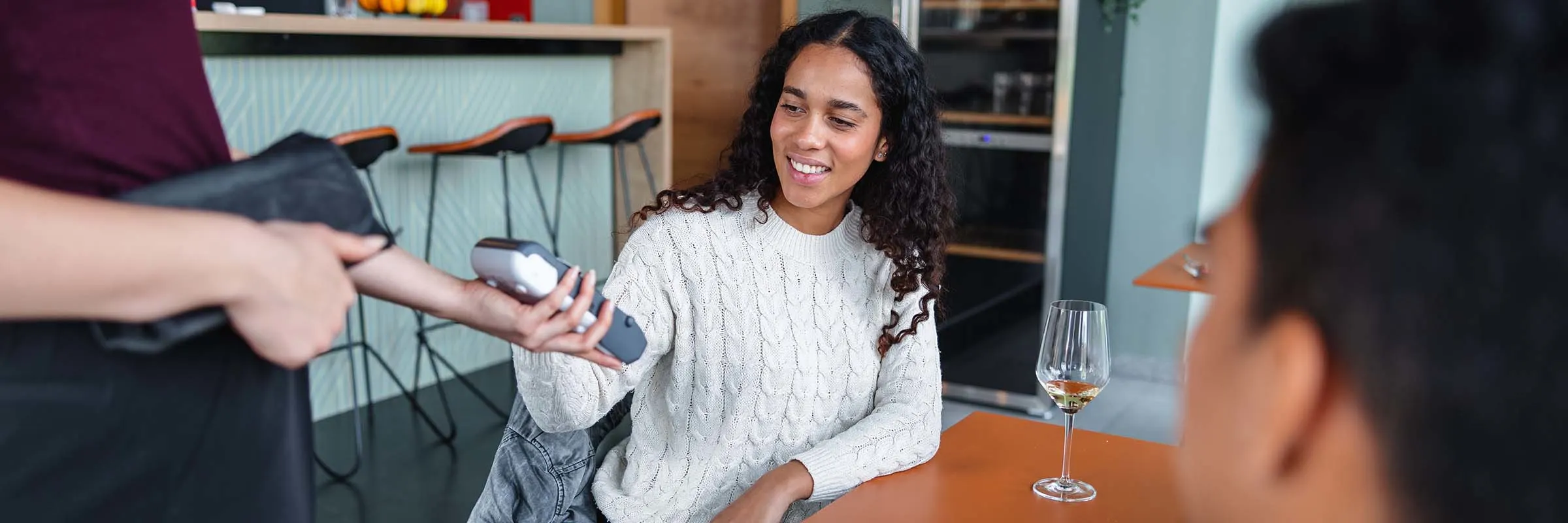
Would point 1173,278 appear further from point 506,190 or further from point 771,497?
point 506,190

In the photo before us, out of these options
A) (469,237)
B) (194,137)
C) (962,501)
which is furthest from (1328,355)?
(469,237)

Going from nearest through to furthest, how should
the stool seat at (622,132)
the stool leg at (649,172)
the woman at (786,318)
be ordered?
the woman at (786,318) < the stool seat at (622,132) < the stool leg at (649,172)

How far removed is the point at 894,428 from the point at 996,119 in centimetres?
286

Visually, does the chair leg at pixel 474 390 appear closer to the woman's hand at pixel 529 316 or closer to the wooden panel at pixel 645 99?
the wooden panel at pixel 645 99

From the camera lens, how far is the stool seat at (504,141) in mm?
3873

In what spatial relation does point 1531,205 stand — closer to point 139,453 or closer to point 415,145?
point 139,453

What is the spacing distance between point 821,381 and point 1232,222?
1.37 meters

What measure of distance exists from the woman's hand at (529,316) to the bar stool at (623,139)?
3.53 m

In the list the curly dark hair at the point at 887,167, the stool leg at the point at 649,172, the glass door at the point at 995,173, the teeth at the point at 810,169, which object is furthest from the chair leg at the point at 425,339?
the teeth at the point at 810,169

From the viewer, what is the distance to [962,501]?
59.0 inches

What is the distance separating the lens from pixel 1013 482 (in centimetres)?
156

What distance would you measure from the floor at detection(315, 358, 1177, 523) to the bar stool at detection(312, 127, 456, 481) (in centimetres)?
3

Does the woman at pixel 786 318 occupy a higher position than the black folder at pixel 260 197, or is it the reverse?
the black folder at pixel 260 197

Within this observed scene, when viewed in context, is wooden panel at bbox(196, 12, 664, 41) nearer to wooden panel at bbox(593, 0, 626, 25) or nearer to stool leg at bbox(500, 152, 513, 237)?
stool leg at bbox(500, 152, 513, 237)
